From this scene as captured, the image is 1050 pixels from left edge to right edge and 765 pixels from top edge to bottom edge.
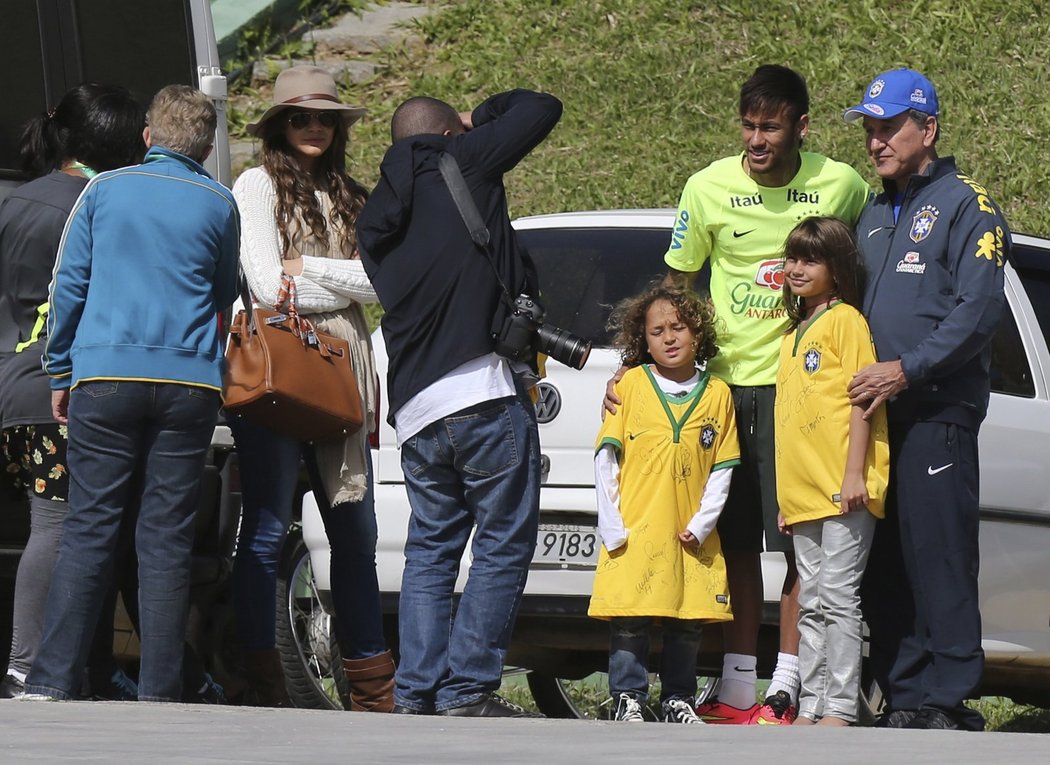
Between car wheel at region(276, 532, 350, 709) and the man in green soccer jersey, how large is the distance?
5.09ft

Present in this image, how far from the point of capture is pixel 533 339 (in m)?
5.29

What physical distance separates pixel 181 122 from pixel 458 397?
45.4 inches

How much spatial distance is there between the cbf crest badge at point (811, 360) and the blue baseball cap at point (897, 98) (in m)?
0.71

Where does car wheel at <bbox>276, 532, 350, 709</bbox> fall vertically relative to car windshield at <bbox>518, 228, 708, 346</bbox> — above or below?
below

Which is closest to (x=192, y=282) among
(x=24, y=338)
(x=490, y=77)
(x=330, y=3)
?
(x=24, y=338)

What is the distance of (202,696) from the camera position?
6168mm

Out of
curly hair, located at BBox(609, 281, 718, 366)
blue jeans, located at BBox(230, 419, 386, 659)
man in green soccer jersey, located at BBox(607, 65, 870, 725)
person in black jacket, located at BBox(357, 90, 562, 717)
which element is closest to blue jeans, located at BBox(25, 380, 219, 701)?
blue jeans, located at BBox(230, 419, 386, 659)

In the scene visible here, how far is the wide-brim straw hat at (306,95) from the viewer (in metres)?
5.83

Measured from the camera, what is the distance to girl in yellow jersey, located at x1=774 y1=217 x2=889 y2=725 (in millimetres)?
5367

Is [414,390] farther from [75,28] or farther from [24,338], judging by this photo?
[75,28]

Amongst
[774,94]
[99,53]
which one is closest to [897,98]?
[774,94]

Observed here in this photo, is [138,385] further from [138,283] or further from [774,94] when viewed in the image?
[774,94]

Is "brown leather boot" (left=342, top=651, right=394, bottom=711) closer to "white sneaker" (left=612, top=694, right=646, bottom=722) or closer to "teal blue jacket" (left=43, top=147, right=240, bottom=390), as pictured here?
"white sneaker" (left=612, top=694, right=646, bottom=722)

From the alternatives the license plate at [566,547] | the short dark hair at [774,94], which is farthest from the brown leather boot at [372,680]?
the short dark hair at [774,94]
